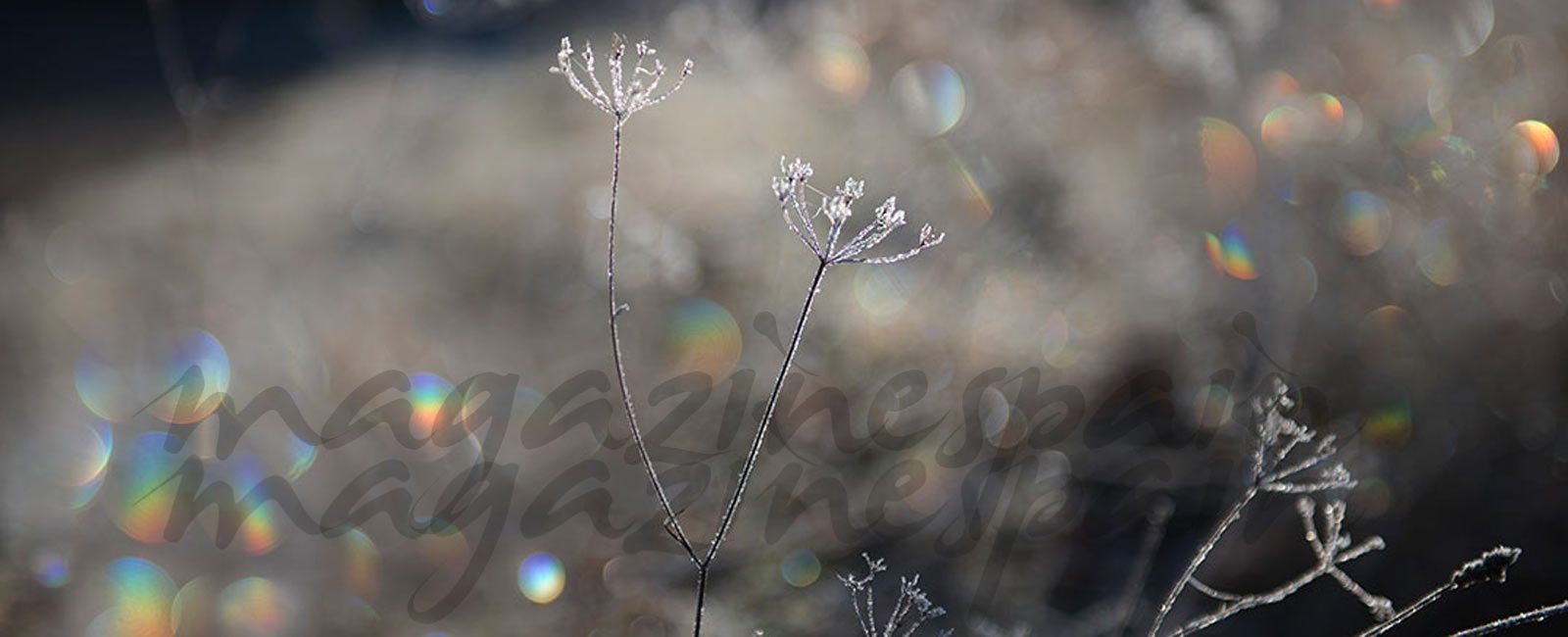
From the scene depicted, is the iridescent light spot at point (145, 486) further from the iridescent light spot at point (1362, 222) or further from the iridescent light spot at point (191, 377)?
the iridescent light spot at point (1362, 222)

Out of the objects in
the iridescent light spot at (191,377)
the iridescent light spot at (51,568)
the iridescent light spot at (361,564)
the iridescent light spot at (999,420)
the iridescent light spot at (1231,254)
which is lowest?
the iridescent light spot at (1231,254)

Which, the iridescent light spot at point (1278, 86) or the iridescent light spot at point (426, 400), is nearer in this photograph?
the iridescent light spot at point (426, 400)

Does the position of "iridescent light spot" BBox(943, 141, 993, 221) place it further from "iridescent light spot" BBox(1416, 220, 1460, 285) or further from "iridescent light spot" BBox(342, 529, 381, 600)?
"iridescent light spot" BBox(342, 529, 381, 600)

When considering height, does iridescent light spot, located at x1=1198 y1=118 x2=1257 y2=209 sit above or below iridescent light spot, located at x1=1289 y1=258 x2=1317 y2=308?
above

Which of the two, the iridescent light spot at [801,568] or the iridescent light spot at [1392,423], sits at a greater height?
the iridescent light spot at [801,568]

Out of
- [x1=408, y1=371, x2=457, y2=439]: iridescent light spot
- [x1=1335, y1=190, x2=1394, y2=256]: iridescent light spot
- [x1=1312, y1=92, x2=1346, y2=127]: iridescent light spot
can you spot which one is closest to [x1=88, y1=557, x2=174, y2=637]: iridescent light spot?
[x1=408, y1=371, x2=457, y2=439]: iridescent light spot

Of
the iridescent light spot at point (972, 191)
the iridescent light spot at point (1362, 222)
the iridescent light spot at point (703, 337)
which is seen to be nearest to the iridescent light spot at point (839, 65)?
the iridescent light spot at point (972, 191)
